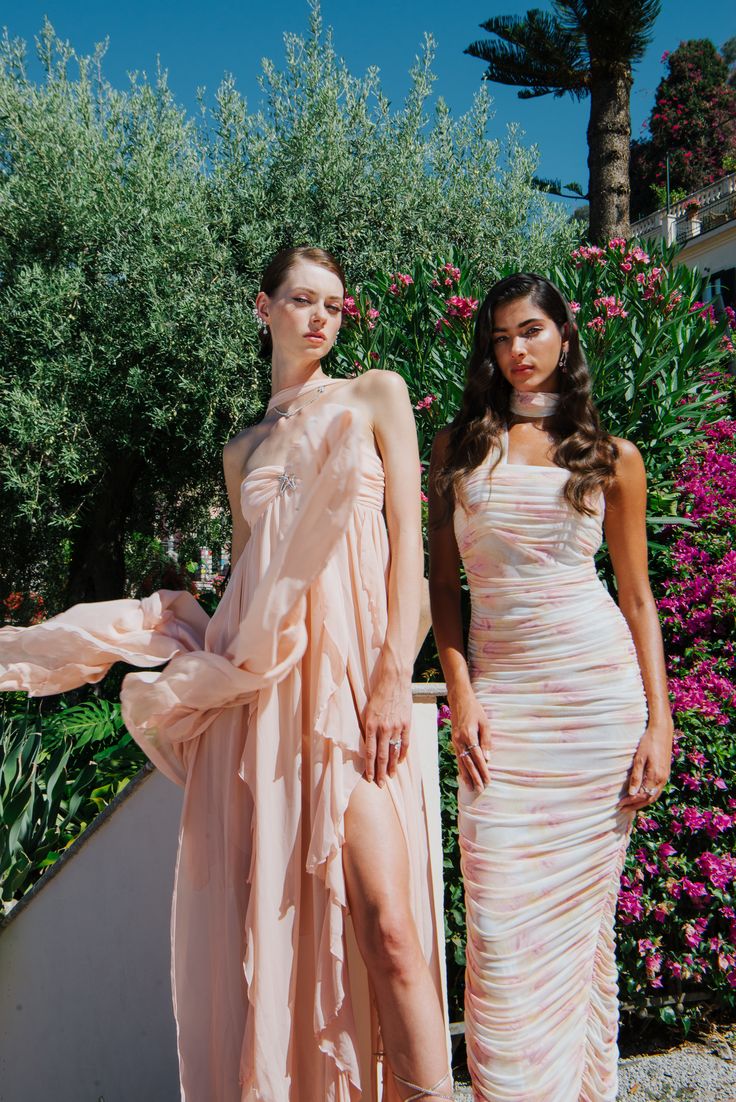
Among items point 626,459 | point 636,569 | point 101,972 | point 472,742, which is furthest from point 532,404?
point 101,972

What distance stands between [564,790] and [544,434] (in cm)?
91

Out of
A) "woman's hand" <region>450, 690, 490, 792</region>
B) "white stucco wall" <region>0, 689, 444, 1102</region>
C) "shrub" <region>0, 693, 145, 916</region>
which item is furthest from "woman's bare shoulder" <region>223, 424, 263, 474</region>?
"shrub" <region>0, 693, 145, 916</region>

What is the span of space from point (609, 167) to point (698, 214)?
21.1 m

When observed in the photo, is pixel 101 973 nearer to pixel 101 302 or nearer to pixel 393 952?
pixel 393 952

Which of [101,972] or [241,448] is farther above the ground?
[241,448]

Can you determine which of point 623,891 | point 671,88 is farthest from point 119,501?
point 671,88

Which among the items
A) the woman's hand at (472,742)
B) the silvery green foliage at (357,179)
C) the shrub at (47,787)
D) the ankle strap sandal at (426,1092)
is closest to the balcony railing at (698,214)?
the silvery green foliage at (357,179)

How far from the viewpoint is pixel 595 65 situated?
841 cm

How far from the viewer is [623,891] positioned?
316 centimetres

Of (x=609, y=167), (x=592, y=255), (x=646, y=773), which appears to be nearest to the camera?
(x=646, y=773)

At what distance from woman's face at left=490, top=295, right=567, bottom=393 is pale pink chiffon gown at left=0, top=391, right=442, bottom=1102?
0.50m

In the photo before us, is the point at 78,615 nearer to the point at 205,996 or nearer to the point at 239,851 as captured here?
the point at 239,851

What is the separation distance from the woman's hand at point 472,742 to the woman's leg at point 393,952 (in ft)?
0.97

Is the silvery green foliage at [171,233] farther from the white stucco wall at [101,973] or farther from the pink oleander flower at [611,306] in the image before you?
the white stucco wall at [101,973]
